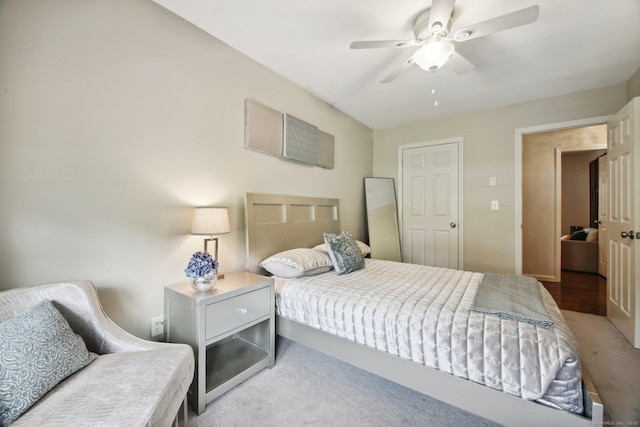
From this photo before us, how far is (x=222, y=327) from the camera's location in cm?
161

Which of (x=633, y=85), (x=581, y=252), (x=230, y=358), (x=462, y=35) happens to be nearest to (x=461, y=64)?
(x=462, y=35)

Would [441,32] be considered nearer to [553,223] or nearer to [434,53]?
[434,53]

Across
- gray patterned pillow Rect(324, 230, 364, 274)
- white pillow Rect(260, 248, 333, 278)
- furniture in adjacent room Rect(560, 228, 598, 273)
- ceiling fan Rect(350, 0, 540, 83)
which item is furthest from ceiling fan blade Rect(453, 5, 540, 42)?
furniture in adjacent room Rect(560, 228, 598, 273)

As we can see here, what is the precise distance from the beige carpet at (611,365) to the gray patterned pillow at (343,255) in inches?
64.2

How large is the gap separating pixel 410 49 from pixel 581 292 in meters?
3.94

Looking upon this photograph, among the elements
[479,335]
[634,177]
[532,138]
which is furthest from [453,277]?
[532,138]

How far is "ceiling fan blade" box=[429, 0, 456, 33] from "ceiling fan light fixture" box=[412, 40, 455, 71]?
108 millimetres

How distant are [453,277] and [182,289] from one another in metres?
2.05

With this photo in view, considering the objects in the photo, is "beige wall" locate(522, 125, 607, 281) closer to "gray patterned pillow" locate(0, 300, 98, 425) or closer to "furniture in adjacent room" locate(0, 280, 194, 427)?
"furniture in adjacent room" locate(0, 280, 194, 427)

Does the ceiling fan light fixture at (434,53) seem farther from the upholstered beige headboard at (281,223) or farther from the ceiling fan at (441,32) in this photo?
the upholstered beige headboard at (281,223)

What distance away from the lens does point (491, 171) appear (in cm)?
345

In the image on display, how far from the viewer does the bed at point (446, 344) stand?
3.66 ft

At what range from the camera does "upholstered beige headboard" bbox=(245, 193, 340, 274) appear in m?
2.30

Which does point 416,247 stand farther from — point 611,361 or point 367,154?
point 611,361
